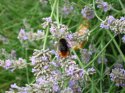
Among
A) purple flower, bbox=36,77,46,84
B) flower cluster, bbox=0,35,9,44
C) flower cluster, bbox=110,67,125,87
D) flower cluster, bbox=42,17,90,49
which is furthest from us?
flower cluster, bbox=0,35,9,44

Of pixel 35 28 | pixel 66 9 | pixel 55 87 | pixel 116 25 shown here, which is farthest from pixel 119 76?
pixel 35 28

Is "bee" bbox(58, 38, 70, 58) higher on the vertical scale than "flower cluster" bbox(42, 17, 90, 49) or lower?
lower

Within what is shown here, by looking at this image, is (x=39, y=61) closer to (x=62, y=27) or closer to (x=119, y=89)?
(x=62, y=27)

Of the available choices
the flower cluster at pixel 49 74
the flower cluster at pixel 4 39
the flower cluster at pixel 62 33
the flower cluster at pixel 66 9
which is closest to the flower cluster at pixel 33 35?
the flower cluster at pixel 62 33

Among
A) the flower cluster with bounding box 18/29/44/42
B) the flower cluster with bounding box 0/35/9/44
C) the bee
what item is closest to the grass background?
the flower cluster with bounding box 0/35/9/44

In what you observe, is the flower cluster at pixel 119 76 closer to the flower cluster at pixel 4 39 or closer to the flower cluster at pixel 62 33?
the flower cluster at pixel 62 33

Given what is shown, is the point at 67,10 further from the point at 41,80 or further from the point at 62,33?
the point at 41,80

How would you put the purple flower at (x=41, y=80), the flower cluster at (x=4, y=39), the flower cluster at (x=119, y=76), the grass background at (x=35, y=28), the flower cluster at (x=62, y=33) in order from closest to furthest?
the purple flower at (x=41, y=80)
the flower cluster at (x=62, y=33)
the flower cluster at (x=119, y=76)
the grass background at (x=35, y=28)
the flower cluster at (x=4, y=39)

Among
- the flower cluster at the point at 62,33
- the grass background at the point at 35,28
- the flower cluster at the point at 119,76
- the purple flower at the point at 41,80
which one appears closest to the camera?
the purple flower at the point at 41,80

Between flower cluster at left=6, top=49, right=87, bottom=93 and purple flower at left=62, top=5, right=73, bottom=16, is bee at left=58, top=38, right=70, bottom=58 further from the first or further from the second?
purple flower at left=62, top=5, right=73, bottom=16
